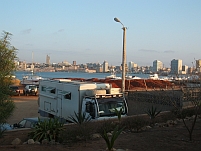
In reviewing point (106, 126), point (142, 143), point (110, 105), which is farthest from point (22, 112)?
point (142, 143)

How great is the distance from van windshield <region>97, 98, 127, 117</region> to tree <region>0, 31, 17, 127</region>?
499 centimetres

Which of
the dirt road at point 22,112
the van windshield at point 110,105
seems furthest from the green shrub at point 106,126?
the dirt road at point 22,112

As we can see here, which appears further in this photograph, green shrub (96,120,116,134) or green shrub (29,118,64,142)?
green shrub (96,120,116,134)

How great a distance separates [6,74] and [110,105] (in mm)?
6028

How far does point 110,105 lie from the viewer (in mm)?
14422

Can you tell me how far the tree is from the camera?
9812 mm

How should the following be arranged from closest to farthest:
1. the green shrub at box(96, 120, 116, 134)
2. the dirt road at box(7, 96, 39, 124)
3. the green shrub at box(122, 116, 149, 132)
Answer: the green shrub at box(96, 120, 116, 134) < the green shrub at box(122, 116, 149, 132) < the dirt road at box(7, 96, 39, 124)

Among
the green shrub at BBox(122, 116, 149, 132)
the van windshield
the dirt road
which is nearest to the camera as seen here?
the green shrub at BBox(122, 116, 149, 132)

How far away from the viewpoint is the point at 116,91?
15367mm

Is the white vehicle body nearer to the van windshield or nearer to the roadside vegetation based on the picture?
the van windshield

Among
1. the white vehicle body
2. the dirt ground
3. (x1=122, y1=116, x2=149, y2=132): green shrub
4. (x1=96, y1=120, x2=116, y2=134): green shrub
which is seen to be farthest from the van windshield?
the dirt ground

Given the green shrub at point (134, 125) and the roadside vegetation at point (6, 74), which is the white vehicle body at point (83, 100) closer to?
the green shrub at point (134, 125)

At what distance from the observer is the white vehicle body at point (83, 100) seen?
552 inches

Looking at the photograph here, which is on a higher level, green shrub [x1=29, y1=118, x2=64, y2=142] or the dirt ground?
green shrub [x1=29, y1=118, x2=64, y2=142]
